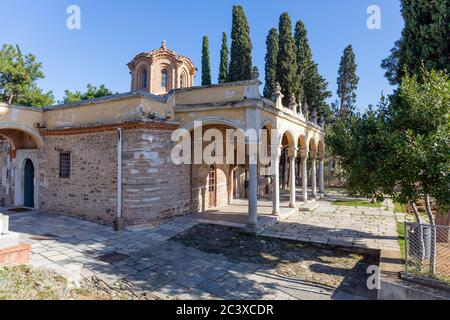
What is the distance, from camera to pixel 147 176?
9305 mm

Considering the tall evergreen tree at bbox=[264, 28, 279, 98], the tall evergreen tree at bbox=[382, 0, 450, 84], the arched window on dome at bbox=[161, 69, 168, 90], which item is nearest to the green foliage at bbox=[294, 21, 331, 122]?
the tall evergreen tree at bbox=[264, 28, 279, 98]

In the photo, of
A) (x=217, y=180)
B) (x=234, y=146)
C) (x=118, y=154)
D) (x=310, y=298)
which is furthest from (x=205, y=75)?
(x=310, y=298)

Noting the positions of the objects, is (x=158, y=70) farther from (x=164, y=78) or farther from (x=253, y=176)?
(x=253, y=176)

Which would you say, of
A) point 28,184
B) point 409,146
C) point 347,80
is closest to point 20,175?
point 28,184

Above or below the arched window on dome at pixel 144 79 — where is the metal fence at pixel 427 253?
below

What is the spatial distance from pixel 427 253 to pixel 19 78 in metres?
27.9

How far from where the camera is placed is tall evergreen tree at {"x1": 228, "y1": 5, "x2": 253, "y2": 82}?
20.6 m

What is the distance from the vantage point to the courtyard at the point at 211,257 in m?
5.31

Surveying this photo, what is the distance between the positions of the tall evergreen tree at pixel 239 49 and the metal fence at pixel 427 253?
16.6 m

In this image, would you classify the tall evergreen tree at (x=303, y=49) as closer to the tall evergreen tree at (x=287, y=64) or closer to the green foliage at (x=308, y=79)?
the green foliage at (x=308, y=79)

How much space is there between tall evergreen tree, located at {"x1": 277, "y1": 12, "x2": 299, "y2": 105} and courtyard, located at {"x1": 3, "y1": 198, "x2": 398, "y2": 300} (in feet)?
38.9

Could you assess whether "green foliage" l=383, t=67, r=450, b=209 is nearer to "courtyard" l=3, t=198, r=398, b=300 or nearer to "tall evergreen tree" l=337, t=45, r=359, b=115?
"courtyard" l=3, t=198, r=398, b=300

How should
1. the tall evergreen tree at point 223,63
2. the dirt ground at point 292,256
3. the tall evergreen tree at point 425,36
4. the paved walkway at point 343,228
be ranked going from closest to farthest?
the dirt ground at point 292,256 < the tall evergreen tree at point 425,36 < the paved walkway at point 343,228 < the tall evergreen tree at point 223,63

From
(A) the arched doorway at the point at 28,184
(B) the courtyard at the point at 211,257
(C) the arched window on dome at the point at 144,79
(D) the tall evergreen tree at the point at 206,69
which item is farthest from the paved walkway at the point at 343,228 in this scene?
(D) the tall evergreen tree at the point at 206,69
